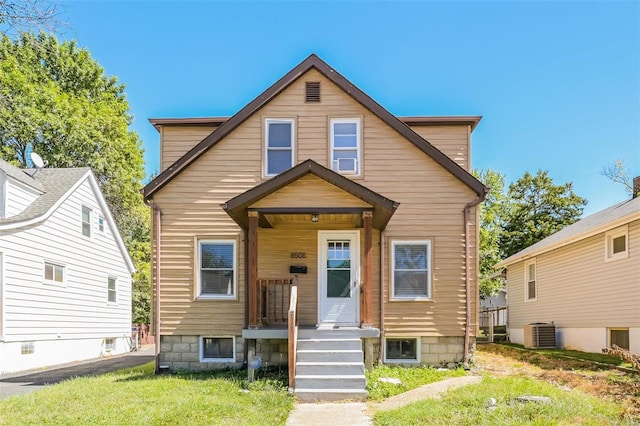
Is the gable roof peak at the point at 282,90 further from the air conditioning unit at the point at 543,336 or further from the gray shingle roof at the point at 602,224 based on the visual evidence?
the air conditioning unit at the point at 543,336

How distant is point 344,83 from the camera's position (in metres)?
11.6

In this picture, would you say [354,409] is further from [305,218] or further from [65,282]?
[65,282]

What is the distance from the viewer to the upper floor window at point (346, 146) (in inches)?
460

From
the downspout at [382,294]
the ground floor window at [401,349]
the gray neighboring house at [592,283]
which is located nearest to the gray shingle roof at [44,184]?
the downspout at [382,294]

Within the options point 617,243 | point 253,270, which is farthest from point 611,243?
point 253,270

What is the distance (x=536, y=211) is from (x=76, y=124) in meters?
30.4

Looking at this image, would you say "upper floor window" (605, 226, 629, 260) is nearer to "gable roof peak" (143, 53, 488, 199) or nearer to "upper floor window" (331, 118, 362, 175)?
"gable roof peak" (143, 53, 488, 199)

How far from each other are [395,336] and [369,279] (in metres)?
2.14

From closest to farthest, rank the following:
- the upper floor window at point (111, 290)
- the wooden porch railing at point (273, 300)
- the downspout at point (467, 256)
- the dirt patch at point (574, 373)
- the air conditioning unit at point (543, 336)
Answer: the dirt patch at point (574, 373), the wooden porch railing at point (273, 300), the downspout at point (467, 256), the air conditioning unit at point (543, 336), the upper floor window at point (111, 290)

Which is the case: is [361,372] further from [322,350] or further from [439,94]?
[439,94]

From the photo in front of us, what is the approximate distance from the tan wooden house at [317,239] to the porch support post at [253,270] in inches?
38.8

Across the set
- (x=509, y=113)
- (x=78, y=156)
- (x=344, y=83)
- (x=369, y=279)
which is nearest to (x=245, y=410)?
(x=369, y=279)

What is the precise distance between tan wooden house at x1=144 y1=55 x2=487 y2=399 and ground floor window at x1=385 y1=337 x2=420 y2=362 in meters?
0.02

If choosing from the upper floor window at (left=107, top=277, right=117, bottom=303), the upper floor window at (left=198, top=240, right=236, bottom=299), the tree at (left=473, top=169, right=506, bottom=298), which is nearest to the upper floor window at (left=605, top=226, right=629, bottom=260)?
the upper floor window at (left=198, top=240, right=236, bottom=299)
